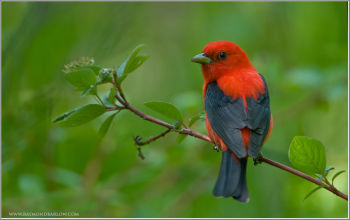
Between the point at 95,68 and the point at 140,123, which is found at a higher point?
the point at 95,68

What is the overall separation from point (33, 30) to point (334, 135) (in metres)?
3.32

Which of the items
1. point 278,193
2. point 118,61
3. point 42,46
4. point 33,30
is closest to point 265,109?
point 278,193

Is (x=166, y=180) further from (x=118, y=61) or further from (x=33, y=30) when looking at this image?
(x=118, y=61)

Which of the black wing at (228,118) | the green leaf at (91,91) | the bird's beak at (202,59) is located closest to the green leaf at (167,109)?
the green leaf at (91,91)

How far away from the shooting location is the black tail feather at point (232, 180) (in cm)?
295

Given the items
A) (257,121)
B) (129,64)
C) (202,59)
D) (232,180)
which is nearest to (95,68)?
(129,64)

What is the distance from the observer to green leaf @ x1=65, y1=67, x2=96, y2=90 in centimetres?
238

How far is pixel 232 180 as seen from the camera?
301cm

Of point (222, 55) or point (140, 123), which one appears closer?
point (222, 55)

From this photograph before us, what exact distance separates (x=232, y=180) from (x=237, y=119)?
48 centimetres

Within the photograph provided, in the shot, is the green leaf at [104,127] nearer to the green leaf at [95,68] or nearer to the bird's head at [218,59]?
the green leaf at [95,68]

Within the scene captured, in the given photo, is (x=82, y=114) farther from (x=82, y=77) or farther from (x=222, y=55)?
(x=222, y=55)

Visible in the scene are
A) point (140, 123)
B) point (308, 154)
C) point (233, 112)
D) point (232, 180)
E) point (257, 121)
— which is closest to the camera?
point (308, 154)

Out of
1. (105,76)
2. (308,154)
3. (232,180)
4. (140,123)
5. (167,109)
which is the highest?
(105,76)
